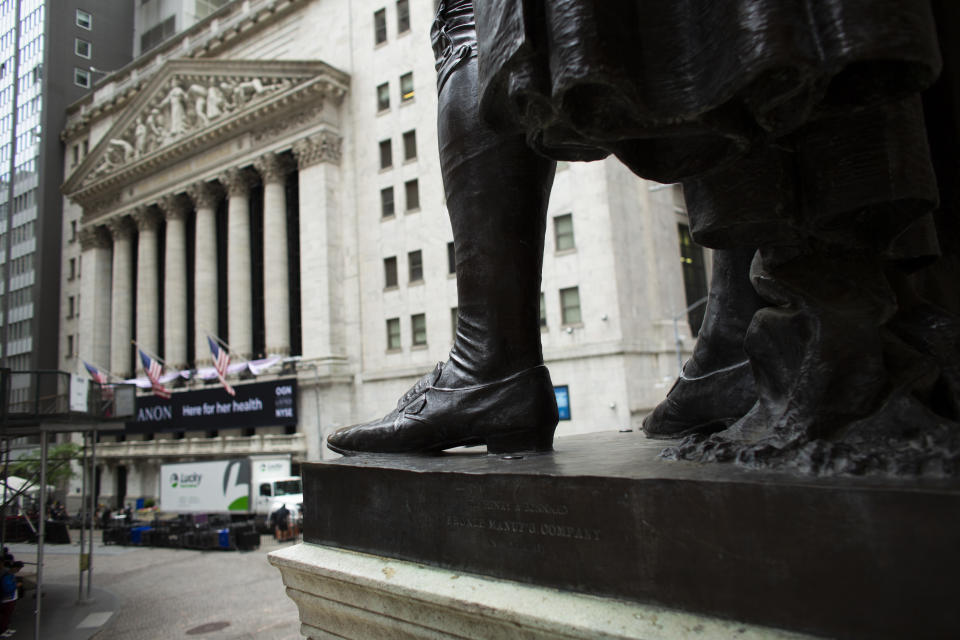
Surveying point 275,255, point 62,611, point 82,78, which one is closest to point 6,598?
point 62,611

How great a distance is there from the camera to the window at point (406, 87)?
3124 cm

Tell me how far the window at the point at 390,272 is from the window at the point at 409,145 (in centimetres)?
493

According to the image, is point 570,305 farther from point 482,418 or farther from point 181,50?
point 181,50

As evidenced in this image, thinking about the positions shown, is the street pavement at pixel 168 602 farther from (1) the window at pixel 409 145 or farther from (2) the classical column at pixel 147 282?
(2) the classical column at pixel 147 282

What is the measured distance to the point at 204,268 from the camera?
120 ft

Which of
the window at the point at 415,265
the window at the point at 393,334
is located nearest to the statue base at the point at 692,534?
the window at the point at 415,265

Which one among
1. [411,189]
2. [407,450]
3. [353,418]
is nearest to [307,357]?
[353,418]

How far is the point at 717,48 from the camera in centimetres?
114

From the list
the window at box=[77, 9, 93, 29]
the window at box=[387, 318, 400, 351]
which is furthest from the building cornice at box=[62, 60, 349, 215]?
the window at box=[387, 318, 400, 351]

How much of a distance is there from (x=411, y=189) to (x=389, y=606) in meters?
30.0

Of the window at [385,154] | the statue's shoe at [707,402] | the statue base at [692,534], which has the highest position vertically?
the window at [385,154]

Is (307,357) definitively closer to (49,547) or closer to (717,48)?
(49,547)

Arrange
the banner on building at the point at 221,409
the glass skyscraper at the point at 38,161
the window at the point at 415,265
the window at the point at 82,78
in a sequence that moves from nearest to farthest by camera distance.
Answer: the glass skyscraper at the point at 38,161
the window at the point at 415,265
the banner on building at the point at 221,409
the window at the point at 82,78

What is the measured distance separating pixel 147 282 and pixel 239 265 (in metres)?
9.45
